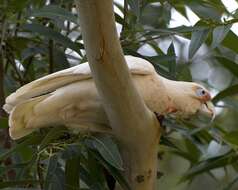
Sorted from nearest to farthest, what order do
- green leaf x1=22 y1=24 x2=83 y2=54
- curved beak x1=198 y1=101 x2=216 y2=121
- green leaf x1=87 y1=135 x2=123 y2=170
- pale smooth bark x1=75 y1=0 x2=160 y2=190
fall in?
pale smooth bark x1=75 y1=0 x2=160 y2=190
green leaf x1=87 y1=135 x2=123 y2=170
curved beak x1=198 y1=101 x2=216 y2=121
green leaf x1=22 y1=24 x2=83 y2=54

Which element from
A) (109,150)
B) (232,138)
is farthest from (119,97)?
(232,138)

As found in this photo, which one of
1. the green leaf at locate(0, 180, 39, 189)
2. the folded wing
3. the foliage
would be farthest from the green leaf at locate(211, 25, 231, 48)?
the green leaf at locate(0, 180, 39, 189)

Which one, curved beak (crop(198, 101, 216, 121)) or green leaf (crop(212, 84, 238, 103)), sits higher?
curved beak (crop(198, 101, 216, 121))

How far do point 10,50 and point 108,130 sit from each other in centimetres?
35

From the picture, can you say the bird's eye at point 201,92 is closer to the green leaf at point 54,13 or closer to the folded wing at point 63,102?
the folded wing at point 63,102

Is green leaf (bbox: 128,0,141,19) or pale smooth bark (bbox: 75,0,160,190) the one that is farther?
green leaf (bbox: 128,0,141,19)

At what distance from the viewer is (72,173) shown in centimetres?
96

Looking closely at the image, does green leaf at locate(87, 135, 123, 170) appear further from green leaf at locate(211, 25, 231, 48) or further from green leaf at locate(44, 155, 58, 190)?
green leaf at locate(211, 25, 231, 48)

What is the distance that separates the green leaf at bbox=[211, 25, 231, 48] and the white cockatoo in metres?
0.10

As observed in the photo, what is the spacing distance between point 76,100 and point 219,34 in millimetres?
251

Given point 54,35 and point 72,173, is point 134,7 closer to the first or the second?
point 54,35

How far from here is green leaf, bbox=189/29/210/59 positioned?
1008 millimetres

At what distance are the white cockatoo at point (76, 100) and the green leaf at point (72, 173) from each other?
0.19ft

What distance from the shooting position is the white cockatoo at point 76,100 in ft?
2.96
